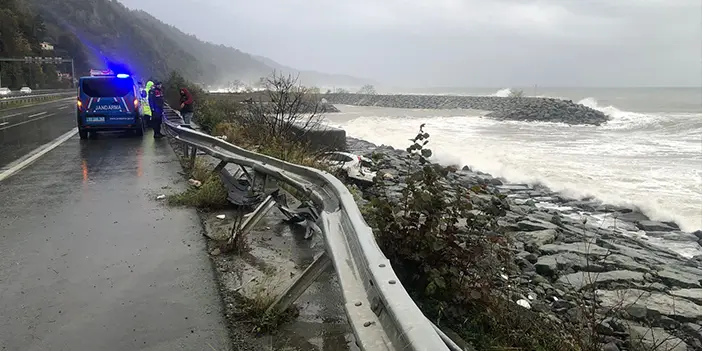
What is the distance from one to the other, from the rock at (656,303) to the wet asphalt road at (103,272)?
418 centimetres

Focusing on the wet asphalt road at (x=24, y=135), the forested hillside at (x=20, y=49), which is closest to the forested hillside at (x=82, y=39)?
the forested hillside at (x=20, y=49)

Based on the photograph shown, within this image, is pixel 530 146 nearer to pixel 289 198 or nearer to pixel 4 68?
pixel 289 198

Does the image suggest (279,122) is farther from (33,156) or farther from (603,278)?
(603,278)

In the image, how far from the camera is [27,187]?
8.73 m

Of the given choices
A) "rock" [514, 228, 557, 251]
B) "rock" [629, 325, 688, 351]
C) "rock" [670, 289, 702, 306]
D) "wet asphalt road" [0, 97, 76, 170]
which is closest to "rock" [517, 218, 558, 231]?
"rock" [514, 228, 557, 251]

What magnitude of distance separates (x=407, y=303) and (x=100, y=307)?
276 cm

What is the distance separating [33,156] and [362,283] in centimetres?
1226

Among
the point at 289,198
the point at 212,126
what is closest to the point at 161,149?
the point at 212,126

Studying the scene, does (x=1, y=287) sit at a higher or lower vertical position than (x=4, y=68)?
lower

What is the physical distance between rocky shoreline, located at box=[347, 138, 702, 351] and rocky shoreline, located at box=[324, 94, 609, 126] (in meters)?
34.8

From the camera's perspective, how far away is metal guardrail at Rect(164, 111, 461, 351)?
6.72 ft

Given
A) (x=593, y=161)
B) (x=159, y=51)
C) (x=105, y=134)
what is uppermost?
(x=159, y=51)

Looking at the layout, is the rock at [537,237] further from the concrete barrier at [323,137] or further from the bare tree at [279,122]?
the concrete barrier at [323,137]

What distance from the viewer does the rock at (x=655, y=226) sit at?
11.1 meters
